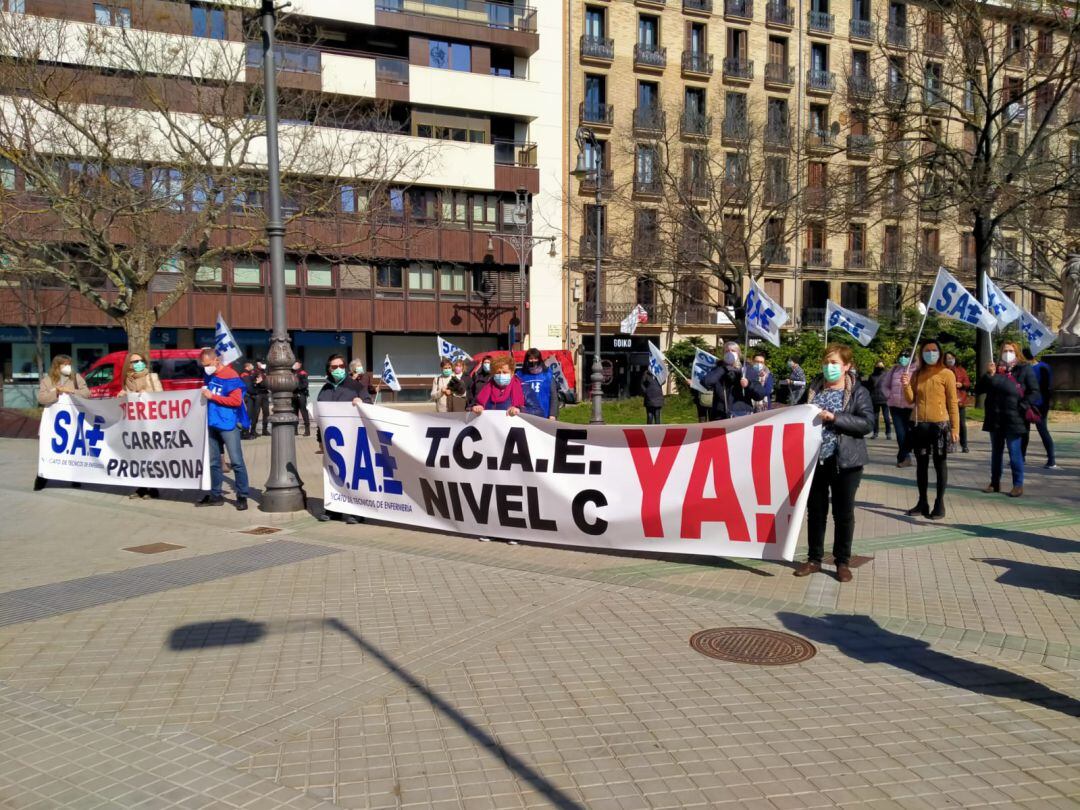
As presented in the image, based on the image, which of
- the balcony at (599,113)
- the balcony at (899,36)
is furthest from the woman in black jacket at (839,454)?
the balcony at (599,113)

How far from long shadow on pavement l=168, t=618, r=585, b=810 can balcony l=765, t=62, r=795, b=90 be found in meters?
46.6

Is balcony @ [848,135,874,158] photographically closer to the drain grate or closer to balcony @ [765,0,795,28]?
the drain grate

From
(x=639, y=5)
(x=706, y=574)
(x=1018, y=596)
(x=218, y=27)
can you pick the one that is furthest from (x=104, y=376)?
(x=639, y=5)

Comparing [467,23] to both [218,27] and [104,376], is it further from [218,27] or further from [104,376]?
[104,376]

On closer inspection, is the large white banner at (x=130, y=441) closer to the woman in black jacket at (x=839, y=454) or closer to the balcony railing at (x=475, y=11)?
the woman in black jacket at (x=839, y=454)

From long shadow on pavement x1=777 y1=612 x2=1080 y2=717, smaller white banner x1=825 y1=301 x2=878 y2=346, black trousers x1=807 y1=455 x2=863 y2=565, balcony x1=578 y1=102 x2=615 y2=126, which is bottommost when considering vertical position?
long shadow on pavement x1=777 y1=612 x2=1080 y2=717

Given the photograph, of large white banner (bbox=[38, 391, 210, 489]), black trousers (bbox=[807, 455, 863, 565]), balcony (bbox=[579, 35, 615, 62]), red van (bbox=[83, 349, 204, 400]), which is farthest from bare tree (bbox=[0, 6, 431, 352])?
balcony (bbox=[579, 35, 615, 62])

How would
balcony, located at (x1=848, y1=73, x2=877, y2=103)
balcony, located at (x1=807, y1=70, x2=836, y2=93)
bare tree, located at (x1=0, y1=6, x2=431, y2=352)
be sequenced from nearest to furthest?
bare tree, located at (x1=0, y1=6, x2=431, y2=352) < balcony, located at (x1=848, y1=73, x2=877, y2=103) < balcony, located at (x1=807, y1=70, x2=836, y2=93)

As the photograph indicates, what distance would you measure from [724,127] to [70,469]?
29.6 meters

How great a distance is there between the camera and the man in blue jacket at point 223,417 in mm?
10242

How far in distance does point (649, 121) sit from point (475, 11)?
930 centimetres

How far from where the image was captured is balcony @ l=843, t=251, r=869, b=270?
159 ft

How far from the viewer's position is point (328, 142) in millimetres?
33000

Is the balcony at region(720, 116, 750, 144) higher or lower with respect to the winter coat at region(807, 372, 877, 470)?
higher
